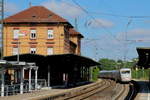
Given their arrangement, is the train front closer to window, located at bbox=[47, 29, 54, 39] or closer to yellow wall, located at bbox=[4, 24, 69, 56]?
yellow wall, located at bbox=[4, 24, 69, 56]

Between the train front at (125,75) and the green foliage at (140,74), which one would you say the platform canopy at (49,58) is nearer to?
the train front at (125,75)

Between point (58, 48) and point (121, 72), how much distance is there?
439 inches

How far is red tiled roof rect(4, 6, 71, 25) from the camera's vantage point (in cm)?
7375

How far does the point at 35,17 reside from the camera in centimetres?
7512

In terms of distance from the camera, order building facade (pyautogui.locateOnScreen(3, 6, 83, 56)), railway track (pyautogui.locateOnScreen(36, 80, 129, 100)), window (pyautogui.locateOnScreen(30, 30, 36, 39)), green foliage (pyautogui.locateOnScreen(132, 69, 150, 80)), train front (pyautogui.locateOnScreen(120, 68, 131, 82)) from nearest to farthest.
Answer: railway track (pyautogui.locateOnScreen(36, 80, 129, 100)) < train front (pyautogui.locateOnScreen(120, 68, 131, 82)) < building facade (pyautogui.locateOnScreen(3, 6, 83, 56)) < window (pyautogui.locateOnScreen(30, 30, 36, 39)) < green foliage (pyautogui.locateOnScreen(132, 69, 150, 80))

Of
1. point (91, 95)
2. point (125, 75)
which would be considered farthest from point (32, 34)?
point (91, 95)

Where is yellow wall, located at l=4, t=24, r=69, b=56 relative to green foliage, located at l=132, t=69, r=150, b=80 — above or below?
above

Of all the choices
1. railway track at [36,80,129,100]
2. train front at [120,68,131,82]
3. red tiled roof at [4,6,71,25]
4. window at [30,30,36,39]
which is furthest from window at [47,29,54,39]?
railway track at [36,80,129,100]

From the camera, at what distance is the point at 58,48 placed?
73.2 m

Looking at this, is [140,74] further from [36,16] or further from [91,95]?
[91,95]

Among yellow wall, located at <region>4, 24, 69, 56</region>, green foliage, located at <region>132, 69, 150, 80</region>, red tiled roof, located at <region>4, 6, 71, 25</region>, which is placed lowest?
green foliage, located at <region>132, 69, 150, 80</region>

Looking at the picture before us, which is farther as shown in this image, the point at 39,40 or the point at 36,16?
the point at 36,16

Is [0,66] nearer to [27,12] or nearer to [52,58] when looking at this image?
[52,58]

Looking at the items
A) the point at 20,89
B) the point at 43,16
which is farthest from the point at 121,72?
the point at 20,89
